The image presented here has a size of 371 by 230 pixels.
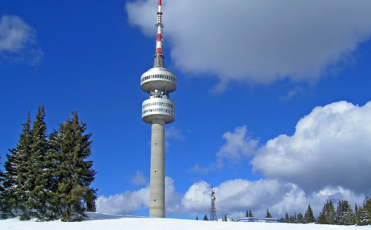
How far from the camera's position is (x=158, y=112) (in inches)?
4119

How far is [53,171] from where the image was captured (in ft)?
172

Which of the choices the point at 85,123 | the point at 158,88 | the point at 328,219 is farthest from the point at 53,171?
the point at 328,219

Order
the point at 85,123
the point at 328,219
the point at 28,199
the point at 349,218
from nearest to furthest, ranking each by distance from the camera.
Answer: the point at 28,199, the point at 85,123, the point at 349,218, the point at 328,219

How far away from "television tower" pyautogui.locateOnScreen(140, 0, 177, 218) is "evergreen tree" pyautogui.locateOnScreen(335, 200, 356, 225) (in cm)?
6252

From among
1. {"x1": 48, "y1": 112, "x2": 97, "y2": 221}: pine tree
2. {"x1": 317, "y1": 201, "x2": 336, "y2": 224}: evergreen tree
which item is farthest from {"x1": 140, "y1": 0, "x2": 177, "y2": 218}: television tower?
{"x1": 317, "y1": 201, "x2": 336, "y2": 224}: evergreen tree

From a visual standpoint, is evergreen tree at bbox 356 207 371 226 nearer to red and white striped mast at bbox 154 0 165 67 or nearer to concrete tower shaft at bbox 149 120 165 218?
concrete tower shaft at bbox 149 120 165 218

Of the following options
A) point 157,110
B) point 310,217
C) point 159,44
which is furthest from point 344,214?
point 159,44

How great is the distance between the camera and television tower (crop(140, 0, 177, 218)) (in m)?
98.8

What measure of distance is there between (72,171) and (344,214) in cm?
10504

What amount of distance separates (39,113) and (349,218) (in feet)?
340

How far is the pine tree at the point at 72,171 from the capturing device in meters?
51.2

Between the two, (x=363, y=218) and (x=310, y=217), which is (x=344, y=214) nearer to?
(x=310, y=217)

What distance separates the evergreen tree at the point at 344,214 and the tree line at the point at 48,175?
9705 cm

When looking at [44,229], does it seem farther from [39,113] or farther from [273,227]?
[273,227]
